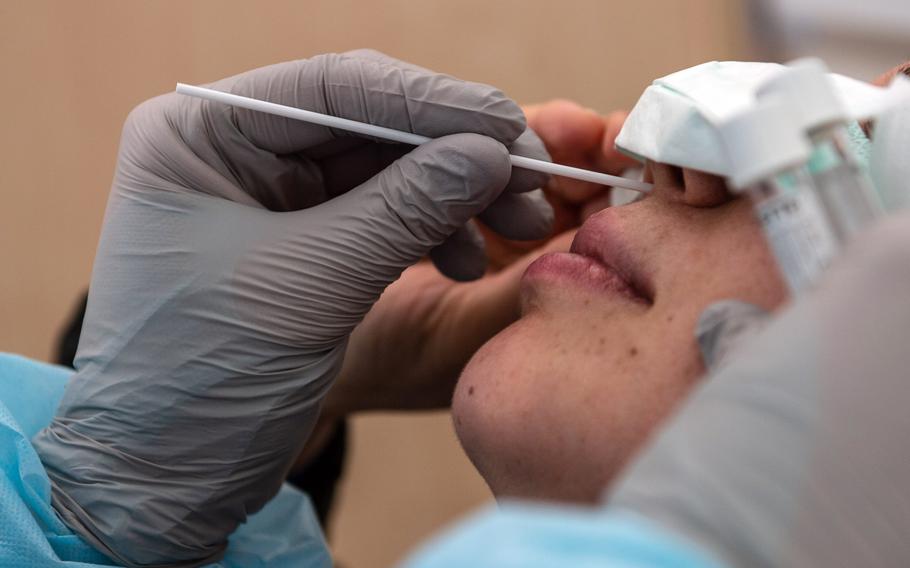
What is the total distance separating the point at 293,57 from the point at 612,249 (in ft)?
3.67

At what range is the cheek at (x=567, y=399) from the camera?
64 cm

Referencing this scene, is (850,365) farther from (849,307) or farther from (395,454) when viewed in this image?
(395,454)

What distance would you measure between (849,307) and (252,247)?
21.7 inches

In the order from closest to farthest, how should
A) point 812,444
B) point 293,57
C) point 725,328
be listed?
point 812,444, point 725,328, point 293,57

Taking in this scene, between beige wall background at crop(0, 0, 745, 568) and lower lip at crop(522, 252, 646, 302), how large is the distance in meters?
1.06

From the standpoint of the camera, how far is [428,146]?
81cm

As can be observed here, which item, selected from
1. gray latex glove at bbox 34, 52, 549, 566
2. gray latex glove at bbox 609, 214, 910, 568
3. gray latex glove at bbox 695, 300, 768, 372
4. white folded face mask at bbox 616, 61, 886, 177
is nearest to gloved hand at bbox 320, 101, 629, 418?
gray latex glove at bbox 34, 52, 549, 566

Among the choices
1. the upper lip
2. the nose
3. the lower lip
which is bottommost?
the lower lip

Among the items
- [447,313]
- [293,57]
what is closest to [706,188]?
[447,313]

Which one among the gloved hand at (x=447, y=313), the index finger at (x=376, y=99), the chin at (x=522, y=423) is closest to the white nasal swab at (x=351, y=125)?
the index finger at (x=376, y=99)

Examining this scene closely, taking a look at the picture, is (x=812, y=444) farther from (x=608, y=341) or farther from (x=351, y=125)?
(x=351, y=125)

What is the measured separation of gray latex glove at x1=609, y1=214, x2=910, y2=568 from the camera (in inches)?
17.1

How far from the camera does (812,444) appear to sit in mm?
439

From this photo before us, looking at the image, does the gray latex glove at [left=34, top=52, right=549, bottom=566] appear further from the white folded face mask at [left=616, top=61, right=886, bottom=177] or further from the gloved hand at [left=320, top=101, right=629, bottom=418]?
the gloved hand at [left=320, top=101, right=629, bottom=418]
